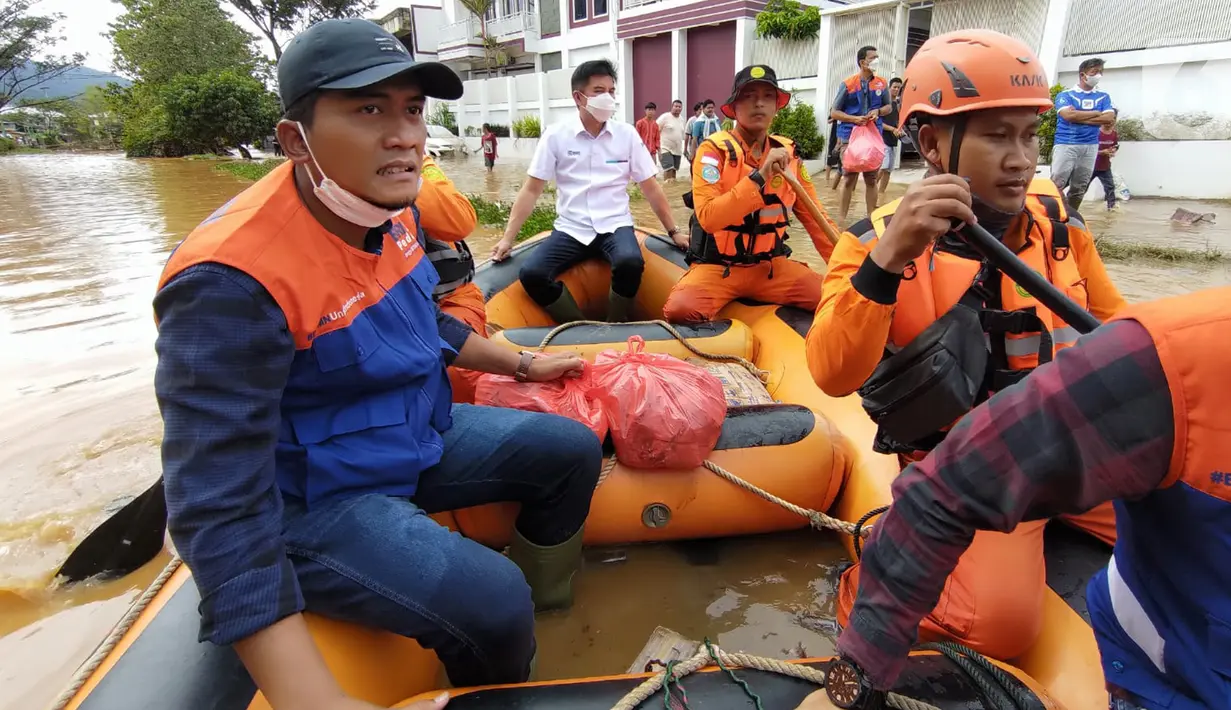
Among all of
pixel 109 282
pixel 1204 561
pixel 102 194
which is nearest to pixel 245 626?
pixel 1204 561

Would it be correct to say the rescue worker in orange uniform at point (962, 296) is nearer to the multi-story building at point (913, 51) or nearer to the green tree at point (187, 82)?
the multi-story building at point (913, 51)

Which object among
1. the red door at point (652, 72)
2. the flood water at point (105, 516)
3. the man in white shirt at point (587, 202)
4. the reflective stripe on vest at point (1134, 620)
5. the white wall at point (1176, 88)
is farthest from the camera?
the red door at point (652, 72)

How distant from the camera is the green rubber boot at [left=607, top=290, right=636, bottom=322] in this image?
4527 millimetres

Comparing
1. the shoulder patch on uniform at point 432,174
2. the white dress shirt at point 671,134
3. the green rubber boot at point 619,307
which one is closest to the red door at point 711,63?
the white dress shirt at point 671,134

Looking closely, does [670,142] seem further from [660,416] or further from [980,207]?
[980,207]

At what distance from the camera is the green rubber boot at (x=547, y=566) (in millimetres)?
2029

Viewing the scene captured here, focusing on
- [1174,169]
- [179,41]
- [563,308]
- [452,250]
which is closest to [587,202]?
[563,308]

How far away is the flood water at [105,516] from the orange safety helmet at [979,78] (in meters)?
1.59

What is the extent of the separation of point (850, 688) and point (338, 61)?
1.50m

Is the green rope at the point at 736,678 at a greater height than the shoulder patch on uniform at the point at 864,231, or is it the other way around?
the shoulder patch on uniform at the point at 864,231

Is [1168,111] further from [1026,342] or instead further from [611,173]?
[1026,342]

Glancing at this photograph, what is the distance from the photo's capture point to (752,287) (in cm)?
387

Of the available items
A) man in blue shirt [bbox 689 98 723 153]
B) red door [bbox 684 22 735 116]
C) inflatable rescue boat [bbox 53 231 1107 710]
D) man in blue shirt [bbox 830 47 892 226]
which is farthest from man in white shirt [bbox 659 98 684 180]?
inflatable rescue boat [bbox 53 231 1107 710]

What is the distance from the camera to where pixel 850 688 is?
1106 mm
